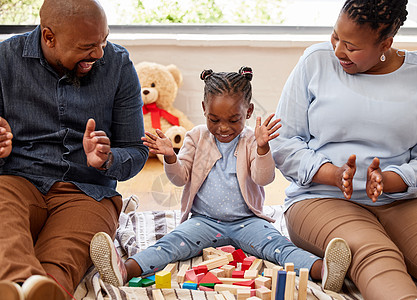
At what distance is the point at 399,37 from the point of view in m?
3.60

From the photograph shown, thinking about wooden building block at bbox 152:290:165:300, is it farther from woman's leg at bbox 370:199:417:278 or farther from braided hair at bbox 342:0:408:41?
Result: braided hair at bbox 342:0:408:41

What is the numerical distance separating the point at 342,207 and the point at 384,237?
0.17 m

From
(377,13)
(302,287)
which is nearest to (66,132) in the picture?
(302,287)

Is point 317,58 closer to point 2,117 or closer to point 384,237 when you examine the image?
point 384,237

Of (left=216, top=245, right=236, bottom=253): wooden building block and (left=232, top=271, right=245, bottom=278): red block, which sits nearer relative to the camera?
(left=232, top=271, right=245, bottom=278): red block

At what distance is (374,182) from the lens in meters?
1.54

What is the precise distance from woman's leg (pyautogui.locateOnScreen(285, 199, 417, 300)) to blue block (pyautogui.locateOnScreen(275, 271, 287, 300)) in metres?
0.21

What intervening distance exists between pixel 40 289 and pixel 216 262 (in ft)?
2.44

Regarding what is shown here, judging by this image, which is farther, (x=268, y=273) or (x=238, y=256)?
(x=238, y=256)

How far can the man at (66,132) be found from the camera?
1543 mm

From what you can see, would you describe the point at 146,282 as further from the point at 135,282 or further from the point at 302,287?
the point at 302,287

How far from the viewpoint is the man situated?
1543 mm

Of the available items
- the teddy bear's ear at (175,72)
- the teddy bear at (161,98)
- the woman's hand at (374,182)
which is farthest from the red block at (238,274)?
the teddy bear's ear at (175,72)

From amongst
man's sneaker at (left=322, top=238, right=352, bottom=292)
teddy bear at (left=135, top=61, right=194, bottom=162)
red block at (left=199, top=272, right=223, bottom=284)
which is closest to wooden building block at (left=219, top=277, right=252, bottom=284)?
red block at (left=199, top=272, right=223, bottom=284)
